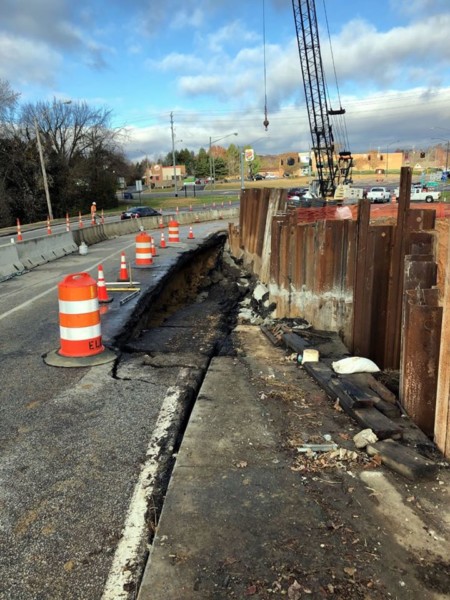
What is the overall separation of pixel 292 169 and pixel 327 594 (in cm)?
17534

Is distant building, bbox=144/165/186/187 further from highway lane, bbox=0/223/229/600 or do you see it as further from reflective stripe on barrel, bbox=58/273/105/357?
highway lane, bbox=0/223/229/600

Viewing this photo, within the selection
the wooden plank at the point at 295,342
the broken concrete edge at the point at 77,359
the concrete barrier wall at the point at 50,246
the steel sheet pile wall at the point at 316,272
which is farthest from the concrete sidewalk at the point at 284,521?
the concrete barrier wall at the point at 50,246

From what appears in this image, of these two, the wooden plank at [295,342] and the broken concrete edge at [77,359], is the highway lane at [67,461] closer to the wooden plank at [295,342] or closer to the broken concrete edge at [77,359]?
the broken concrete edge at [77,359]

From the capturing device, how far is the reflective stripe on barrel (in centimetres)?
621

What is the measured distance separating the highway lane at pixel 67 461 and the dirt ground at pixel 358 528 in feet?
3.11

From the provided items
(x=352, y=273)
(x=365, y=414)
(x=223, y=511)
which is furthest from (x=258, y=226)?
(x=223, y=511)

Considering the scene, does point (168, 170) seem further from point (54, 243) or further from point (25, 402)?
point (25, 402)

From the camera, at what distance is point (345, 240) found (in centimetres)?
761

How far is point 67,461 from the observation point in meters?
3.76

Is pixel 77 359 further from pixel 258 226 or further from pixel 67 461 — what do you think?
pixel 258 226

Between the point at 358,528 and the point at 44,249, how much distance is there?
15.7m

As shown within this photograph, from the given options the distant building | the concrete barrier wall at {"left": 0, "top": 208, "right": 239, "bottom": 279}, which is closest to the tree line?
the concrete barrier wall at {"left": 0, "top": 208, "right": 239, "bottom": 279}

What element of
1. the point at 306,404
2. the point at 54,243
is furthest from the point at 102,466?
the point at 54,243

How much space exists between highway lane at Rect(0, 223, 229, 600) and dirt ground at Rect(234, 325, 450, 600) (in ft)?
3.11
